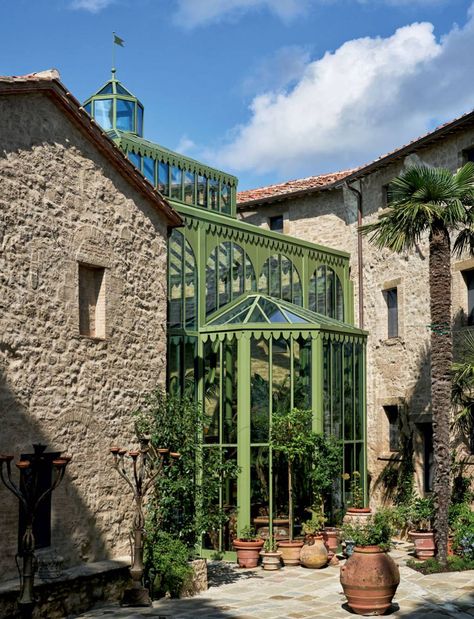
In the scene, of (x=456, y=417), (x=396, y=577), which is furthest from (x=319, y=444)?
(x=396, y=577)

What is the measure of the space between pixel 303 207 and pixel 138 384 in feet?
33.4

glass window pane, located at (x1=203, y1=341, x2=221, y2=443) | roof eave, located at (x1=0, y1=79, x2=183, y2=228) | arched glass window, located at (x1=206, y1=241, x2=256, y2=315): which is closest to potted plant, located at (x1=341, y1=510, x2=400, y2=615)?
glass window pane, located at (x1=203, y1=341, x2=221, y2=443)

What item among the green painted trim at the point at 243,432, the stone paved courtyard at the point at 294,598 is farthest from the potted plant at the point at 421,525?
the green painted trim at the point at 243,432

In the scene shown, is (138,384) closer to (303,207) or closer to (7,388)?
(7,388)

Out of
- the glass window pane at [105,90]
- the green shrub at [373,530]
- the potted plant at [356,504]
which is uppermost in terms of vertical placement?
the glass window pane at [105,90]

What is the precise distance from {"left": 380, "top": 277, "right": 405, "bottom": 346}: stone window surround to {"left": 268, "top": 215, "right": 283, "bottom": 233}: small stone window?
4.20 m

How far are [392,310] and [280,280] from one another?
2912mm

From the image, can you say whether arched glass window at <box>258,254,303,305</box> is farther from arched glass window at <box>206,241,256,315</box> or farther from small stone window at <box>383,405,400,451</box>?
small stone window at <box>383,405,400,451</box>

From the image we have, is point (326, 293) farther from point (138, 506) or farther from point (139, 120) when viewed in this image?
point (138, 506)

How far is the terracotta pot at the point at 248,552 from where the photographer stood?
1534 centimetres

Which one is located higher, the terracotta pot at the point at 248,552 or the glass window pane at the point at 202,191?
the glass window pane at the point at 202,191

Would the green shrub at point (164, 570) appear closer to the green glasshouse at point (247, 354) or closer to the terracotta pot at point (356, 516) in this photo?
the green glasshouse at point (247, 354)

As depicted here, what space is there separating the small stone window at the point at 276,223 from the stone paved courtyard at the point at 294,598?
423 inches

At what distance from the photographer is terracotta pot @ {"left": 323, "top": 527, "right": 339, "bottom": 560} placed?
1608 cm
